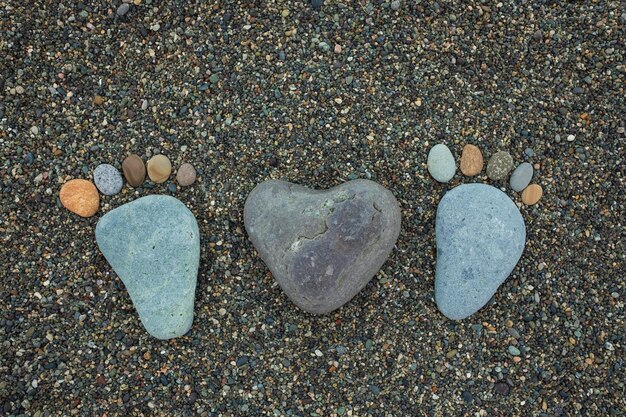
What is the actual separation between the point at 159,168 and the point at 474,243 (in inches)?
52.6

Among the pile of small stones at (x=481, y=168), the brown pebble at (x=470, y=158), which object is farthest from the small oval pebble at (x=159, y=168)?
the brown pebble at (x=470, y=158)

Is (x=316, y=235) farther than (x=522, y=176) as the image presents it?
No

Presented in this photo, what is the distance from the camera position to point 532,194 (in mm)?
2270

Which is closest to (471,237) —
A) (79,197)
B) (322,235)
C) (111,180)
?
(322,235)

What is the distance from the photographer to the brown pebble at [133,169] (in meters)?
2.20

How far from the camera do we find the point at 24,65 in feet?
7.28

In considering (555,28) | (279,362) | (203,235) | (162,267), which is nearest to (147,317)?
(162,267)

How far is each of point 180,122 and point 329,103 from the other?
0.63 metres

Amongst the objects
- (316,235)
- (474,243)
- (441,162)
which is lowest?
(474,243)

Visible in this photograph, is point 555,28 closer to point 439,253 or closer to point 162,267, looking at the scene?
point 439,253

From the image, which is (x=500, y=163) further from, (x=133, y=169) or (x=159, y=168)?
(x=133, y=169)

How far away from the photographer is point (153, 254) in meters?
2.17

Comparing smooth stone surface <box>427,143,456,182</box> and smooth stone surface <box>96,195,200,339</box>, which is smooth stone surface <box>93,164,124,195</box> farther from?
smooth stone surface <box>427,143,456,182</box>

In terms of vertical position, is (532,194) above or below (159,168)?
below
